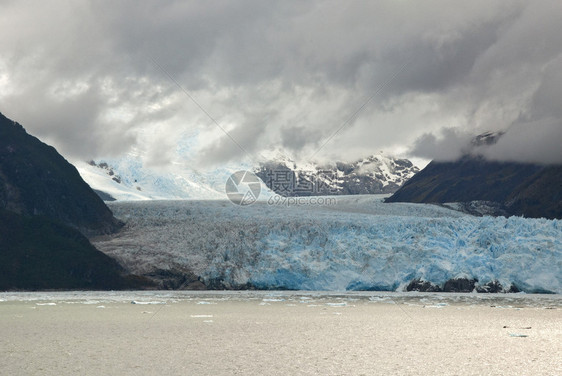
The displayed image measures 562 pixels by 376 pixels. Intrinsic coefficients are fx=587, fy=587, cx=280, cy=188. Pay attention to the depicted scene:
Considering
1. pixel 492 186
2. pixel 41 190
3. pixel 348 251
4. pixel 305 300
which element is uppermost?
pixel 492 186

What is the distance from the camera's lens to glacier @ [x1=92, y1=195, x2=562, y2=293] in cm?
3356

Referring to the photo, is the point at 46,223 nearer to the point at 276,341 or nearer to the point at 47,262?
the point at 47,262

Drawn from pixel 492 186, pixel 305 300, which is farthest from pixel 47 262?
pixel 492 186

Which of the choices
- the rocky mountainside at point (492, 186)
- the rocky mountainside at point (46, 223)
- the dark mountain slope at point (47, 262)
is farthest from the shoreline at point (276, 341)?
the rocky mountainside at point (492, 186)

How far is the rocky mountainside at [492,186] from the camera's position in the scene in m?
96.4

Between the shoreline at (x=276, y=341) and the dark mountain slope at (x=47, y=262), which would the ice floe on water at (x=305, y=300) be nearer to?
the shoreline at (x=276, y=341)

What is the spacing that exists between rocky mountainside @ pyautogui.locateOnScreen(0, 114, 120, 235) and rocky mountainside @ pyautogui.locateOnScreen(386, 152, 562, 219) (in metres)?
58.5

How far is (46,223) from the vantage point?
3772cm

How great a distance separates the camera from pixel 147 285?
34156mm

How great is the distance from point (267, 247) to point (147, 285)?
7.54 metres

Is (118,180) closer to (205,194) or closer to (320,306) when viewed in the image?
(205,194)

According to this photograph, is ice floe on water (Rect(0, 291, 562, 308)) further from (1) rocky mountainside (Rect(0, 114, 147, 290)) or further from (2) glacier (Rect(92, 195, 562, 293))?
(1) rocky mountainside (Rect(0, 114, 147, 290))

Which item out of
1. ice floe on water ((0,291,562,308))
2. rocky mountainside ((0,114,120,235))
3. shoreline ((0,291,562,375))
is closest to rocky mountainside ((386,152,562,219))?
rocky mountainside ((0,114,120,235))

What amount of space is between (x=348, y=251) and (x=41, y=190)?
2361cm
